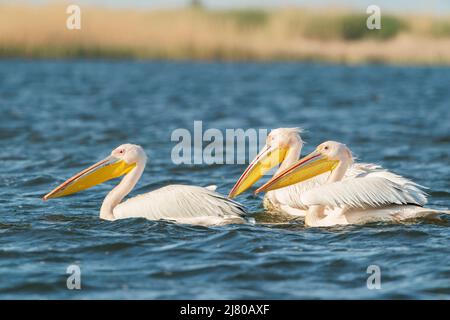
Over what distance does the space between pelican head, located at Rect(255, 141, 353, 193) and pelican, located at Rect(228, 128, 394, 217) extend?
7.5 inches

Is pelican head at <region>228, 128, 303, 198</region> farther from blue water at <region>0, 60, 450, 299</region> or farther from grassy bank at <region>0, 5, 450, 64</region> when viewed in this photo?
grassy bank at <region>0, 5, 450, 64</region>

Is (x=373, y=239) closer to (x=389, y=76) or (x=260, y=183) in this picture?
(x=260, y=183)

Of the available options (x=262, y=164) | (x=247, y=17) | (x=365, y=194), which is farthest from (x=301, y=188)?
(x=247, y=17)

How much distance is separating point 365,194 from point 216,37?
24.0m

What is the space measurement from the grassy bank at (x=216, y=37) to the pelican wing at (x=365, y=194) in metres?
22.8

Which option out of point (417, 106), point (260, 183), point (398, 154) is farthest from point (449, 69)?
point (260, 183)

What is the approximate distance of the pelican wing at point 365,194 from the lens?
6680 mm

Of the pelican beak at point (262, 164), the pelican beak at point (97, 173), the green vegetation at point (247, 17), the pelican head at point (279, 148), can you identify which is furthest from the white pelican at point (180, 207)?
the green vegetation at point (247, 17)

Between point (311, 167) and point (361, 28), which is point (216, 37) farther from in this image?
point (311, 167)

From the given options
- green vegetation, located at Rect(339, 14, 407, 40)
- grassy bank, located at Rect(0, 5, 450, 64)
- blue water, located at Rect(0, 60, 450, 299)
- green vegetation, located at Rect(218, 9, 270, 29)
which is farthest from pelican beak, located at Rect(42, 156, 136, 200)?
Answer: green vegetation, located at Rect(339, 14, 407, 40)

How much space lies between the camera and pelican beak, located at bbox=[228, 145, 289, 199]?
789cm

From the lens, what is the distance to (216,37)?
3025cm

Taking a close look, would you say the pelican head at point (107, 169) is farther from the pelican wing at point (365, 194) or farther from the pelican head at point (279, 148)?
the pelican wing at point (365, 194)

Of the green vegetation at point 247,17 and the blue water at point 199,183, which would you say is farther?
the green vegetation at point 247,17
